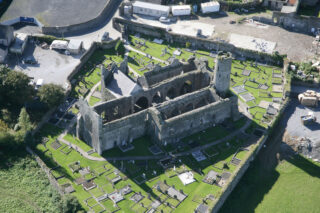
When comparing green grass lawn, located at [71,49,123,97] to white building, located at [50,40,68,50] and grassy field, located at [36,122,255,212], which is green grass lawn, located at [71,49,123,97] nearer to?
white building, located at [50,40,68,50]

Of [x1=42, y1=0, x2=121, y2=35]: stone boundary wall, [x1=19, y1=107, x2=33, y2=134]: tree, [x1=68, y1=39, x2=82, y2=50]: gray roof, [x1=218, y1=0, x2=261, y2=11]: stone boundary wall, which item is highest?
[x1=218, y1=0, x2=261, y2=11]: stone boundary wall

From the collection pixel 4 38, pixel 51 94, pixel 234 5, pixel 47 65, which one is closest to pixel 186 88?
pixel 51 94

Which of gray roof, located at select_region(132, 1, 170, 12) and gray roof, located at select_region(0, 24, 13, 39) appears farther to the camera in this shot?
gray roof, located at select_region(132, 1, 170, 12)

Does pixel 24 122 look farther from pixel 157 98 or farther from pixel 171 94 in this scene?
pixel 171 94

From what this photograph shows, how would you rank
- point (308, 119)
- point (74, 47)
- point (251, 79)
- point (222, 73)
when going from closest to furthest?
point (222, 73), point (308, 119), point (251, 79), point (74, 47)

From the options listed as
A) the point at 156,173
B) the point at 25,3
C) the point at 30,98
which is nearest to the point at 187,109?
the point at 156,173

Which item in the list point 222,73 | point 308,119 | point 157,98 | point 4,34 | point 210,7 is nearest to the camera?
point 222,73

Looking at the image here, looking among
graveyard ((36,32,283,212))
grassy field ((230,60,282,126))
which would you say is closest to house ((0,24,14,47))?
graveyard ((36,32,283,212))
